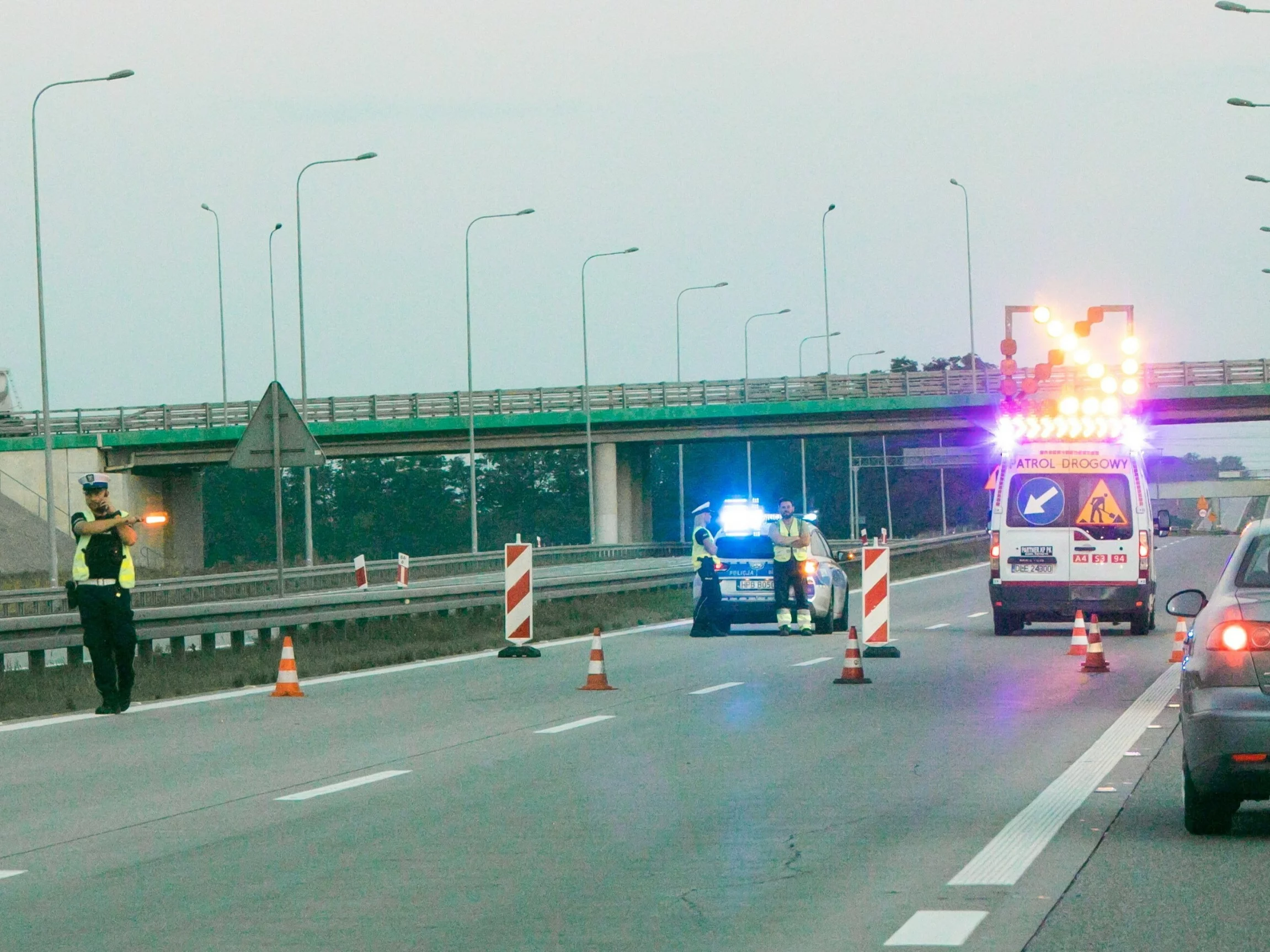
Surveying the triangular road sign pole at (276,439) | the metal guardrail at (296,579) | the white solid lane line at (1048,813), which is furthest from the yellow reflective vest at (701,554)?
the white solid lane line at (1048,813)

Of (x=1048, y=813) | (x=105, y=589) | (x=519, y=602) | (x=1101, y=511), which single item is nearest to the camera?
(x=1048, y=813)

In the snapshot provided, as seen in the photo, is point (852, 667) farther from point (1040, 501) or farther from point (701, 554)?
point (1040, 501)

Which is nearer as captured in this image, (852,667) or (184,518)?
(852,667)

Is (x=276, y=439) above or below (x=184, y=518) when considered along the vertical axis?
above

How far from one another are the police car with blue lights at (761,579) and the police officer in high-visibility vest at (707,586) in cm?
8

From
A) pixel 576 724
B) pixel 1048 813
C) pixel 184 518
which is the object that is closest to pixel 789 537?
pixel 576 724

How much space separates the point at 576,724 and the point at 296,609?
8.07 m

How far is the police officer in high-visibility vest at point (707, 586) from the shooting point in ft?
83.8

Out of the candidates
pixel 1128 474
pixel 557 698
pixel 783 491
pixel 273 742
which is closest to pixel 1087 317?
pixel 1128 474

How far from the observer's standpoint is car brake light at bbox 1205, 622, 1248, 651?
8.63 m

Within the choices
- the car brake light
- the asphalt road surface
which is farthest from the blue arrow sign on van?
the car brake light

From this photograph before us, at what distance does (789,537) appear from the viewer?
24953 mm

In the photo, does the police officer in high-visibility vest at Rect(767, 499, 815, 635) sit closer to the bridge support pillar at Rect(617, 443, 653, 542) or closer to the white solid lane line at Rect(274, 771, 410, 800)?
the white solid lane line at Rect(274, 771, 410, 800)

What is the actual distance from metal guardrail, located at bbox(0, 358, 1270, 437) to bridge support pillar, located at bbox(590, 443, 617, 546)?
5.66ft
